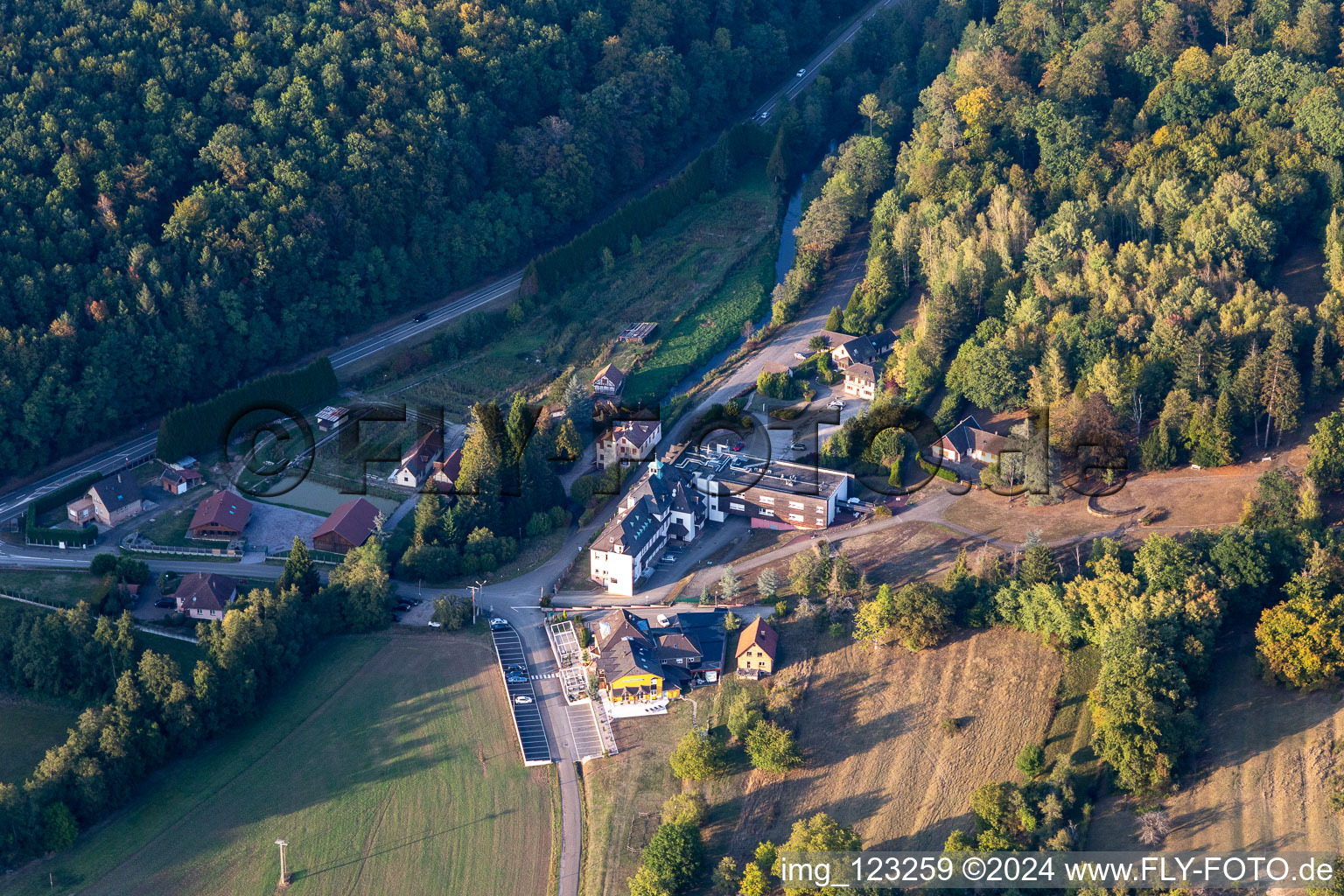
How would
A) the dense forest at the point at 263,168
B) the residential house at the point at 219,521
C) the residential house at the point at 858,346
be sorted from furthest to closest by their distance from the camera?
the residential house at the point at 858,346
the dense forest at the point at 263,168
the residential house at the point at 219,521

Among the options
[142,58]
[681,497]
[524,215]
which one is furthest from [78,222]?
[681,497]

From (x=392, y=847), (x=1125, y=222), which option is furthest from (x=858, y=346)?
(x=392, y=847)

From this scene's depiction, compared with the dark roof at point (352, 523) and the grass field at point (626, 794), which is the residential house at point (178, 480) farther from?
the grass field at point (626, 794)

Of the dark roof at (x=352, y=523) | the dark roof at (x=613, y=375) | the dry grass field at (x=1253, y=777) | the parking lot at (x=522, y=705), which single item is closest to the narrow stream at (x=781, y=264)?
the dark roof at (x=613, y=375)

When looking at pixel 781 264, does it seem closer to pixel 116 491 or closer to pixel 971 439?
pixel 971 439

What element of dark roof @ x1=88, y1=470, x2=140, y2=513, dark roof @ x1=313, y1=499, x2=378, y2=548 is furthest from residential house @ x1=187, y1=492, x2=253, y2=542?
dark roof @ x1=313, y1=499, x2=378, y2=548

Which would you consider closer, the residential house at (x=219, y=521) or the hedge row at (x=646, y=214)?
the residential house at (x=219, y=521)

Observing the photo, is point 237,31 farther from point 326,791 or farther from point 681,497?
point 326,791
